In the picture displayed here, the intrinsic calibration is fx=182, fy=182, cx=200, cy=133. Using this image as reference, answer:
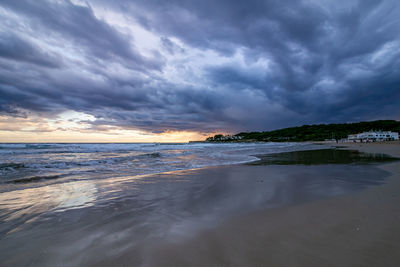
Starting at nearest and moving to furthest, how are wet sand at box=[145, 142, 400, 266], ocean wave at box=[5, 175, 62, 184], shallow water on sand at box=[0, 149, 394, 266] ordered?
wet sand at box=[145, 142, 400, 266], shallow water on sand at box=[0, 149, 394, 266], ocean wave at box=[5, 175, 62, 184]

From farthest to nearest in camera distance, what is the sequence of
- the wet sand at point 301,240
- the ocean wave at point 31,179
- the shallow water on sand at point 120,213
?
the ocean wave at point 31,179 → the shallow water on sand at point 120,213 → the wet sand at point 301,240

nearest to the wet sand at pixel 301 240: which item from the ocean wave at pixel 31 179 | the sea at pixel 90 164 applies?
the sea at pixel 90 164

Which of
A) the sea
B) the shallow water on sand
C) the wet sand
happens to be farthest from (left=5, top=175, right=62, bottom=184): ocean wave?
the wet sand

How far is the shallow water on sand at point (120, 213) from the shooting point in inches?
85.2

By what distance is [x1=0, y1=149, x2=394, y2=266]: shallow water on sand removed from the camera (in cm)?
216

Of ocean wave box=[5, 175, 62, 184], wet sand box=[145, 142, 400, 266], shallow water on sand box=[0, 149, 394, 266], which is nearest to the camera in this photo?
wet sand box=[145, 142, 400, 266]

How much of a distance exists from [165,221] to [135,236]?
0.60m

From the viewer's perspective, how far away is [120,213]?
339cm

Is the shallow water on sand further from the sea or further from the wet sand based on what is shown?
the sea

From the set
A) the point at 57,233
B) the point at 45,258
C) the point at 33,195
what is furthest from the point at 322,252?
the point at 33,195

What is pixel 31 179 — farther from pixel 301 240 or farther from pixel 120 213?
pixel 301 240

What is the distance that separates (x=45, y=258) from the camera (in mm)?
2057

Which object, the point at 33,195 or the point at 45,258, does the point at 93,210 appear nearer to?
the point at 45,258

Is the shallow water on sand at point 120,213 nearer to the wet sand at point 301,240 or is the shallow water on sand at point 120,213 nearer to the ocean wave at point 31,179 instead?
Result: the wet sand at point 301,240
